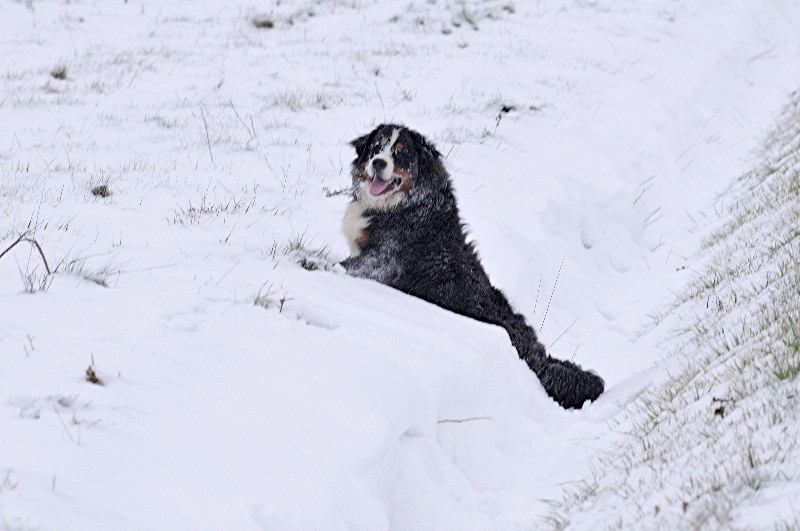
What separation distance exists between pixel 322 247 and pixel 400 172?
33.9 inches

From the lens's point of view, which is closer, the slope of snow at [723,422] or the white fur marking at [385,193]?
the slope of snow at [723,422]

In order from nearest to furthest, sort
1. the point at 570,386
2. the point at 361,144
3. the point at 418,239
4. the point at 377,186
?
1. the point at 570,386
2. the point at 418,239
3. the point at 377,186
4. the point at 361,144

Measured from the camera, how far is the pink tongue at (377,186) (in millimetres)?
6418

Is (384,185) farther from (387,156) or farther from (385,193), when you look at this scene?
(387,156)

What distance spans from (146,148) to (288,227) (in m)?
3.15

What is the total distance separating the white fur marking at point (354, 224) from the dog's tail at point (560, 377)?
1411 millimetres

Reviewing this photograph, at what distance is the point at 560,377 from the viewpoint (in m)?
5.48

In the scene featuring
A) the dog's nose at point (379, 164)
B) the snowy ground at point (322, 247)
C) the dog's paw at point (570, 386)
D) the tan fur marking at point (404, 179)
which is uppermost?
the dog's nose at point (379, 164)

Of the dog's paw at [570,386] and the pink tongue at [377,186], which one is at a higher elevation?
the pink tongue at [377,186]

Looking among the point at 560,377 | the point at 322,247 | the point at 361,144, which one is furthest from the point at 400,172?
the point at 560,377

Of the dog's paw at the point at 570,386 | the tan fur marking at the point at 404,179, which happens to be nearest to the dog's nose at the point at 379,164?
the tan fur marking at the point at 404,179

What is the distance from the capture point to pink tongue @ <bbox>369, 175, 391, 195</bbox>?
21.1 ft

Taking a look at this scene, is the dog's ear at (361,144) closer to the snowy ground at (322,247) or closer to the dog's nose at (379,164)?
the dog's nose at (379,164)

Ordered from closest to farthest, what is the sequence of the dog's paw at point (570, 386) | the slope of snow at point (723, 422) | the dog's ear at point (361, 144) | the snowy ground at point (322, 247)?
the slope of snow at point (723, 422) → the snowy ground at point (322, 247) → the dog's paw at point (570, 386) → the dog's ear at point (361, 144)
